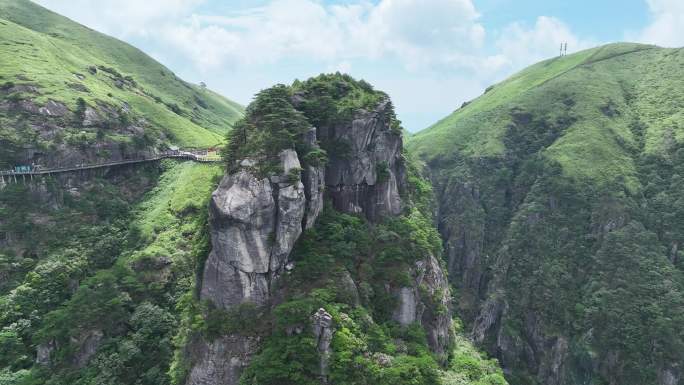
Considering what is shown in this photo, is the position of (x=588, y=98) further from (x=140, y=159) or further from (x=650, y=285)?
(x=140, y=159)

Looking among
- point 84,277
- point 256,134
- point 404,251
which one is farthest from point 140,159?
point 404,251

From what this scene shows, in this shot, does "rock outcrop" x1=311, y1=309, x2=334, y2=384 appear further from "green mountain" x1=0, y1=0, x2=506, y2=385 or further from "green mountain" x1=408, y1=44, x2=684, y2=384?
"green mountain" x1=408, y1=44, x2=684, y2=384

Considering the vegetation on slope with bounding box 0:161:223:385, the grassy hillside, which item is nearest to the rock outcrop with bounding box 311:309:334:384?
the vegetation on slope with bounding box 0:161:223:385

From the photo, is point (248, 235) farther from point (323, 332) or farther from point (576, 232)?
point (576, 232)

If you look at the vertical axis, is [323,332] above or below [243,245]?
below

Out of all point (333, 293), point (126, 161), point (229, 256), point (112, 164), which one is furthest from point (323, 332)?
point (126, 161)

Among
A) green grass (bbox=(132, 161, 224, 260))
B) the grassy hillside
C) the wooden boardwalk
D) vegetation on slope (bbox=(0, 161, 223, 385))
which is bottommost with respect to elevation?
vegetation on slope (bbox=(0, 161, 223, 385))

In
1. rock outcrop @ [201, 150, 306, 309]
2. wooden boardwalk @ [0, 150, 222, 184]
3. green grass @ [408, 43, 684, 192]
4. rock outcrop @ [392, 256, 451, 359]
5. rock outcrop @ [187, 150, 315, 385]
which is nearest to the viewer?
rock outcrop @ [187, 150, 315, 385]
